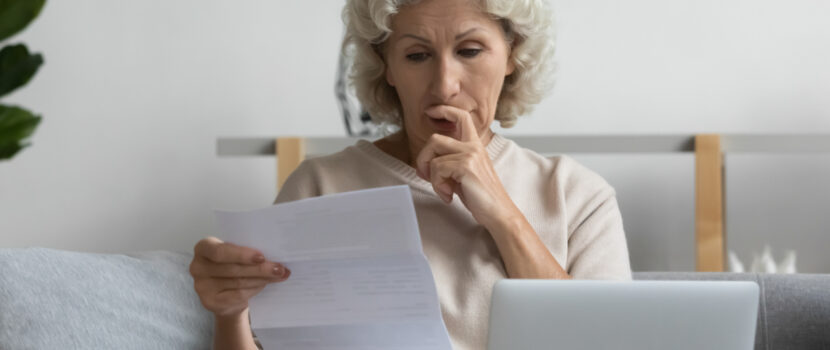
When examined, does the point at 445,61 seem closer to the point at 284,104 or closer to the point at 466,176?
the point at 466,176

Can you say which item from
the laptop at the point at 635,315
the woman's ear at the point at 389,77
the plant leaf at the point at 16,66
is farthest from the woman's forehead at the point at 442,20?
the plant leaf at the point at 16,66

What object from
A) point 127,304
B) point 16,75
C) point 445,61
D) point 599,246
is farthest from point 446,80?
point 16,75

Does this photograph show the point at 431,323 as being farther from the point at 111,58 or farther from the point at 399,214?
the point at 111,58

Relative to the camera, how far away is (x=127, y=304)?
157 centimetres

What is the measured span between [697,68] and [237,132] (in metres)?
1.48

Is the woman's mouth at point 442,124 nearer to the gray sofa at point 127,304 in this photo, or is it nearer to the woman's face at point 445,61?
the woman's face at point 445,61

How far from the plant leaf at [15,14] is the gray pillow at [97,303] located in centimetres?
104

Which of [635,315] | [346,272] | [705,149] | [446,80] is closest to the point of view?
[635,315]

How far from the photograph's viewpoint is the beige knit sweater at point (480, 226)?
143 centimetres

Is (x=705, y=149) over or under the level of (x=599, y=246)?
under

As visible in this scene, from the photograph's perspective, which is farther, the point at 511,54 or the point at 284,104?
the point at 284,104

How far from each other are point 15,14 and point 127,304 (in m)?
1.18

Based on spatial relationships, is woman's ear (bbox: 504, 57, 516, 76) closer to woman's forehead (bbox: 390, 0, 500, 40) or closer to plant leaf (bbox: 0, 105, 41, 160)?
woman's forehead (bbox: 390, 0, 500, 40)

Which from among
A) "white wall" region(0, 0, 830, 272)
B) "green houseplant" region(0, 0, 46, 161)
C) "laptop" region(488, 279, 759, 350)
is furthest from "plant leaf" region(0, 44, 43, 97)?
"white wall" region(0, 0, 830, 272)
